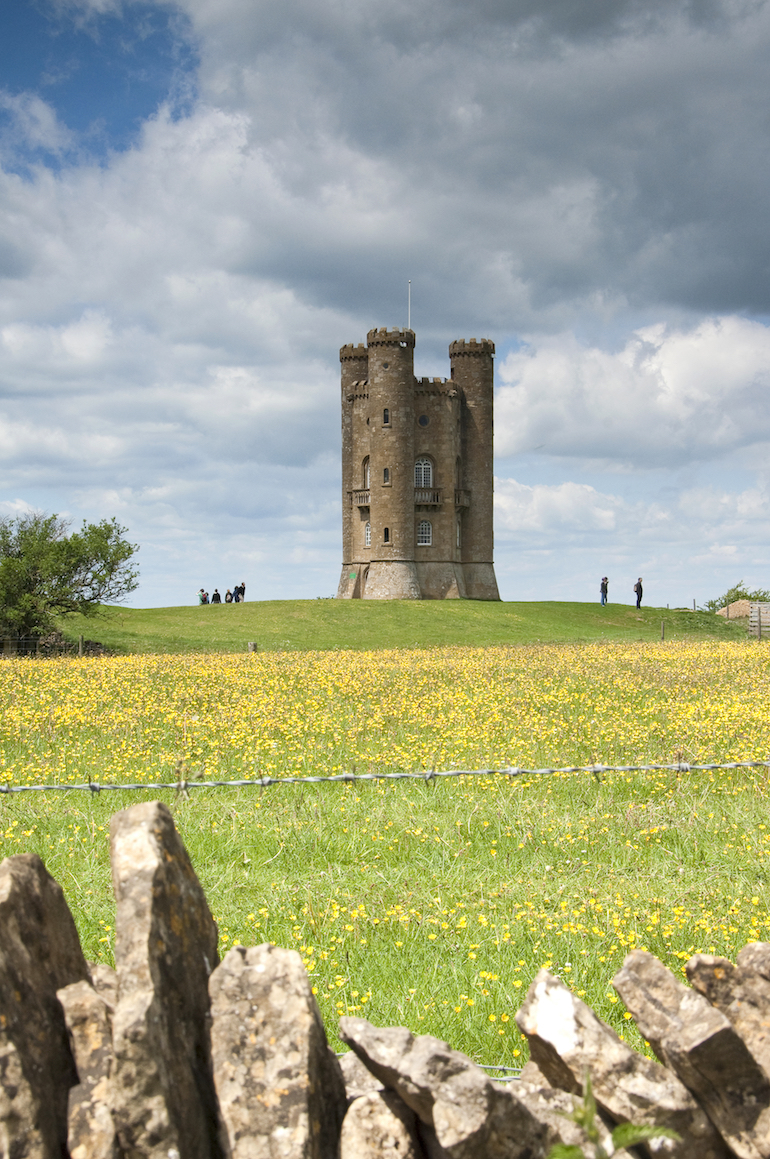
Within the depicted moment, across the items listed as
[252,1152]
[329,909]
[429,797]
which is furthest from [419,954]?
[429,797]

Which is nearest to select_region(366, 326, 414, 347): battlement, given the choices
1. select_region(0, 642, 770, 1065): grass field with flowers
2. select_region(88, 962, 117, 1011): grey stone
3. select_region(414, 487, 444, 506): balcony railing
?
select_region(414, 487, 444, 506): balcony railing

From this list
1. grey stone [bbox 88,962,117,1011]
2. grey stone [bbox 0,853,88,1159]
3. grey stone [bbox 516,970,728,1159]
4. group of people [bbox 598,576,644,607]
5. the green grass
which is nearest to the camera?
grey stone [bbox 0,853,88,1159]

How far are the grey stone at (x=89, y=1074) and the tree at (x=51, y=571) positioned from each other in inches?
1414

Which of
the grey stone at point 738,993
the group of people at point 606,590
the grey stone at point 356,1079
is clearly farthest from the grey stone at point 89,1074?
the group of people at point 606,590

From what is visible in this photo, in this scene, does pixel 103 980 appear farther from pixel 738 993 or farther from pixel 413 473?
pixel 413 473

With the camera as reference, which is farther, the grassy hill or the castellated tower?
the castellated tower

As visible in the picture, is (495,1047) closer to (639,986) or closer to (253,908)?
(639,986)

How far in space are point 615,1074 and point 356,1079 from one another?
103cm

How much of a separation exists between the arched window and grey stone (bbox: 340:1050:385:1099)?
70.6 metres

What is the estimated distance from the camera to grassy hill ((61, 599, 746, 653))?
1665 inches

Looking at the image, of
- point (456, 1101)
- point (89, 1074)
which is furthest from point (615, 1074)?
point (89, 1074)

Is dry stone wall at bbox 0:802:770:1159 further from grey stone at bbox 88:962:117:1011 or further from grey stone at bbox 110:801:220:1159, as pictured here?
grey stone at bbox 88:962:117:1011

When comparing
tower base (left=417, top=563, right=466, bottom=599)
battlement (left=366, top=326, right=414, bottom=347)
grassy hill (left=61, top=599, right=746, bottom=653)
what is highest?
battlement (left=366, top=326, right=414, bottom=347)

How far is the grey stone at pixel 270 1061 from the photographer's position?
270 cm
